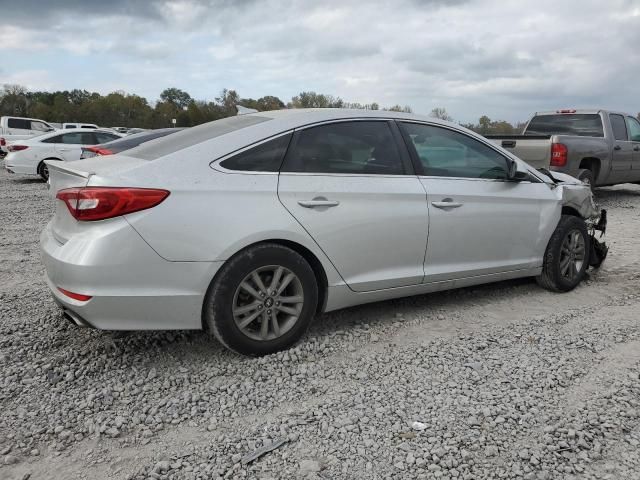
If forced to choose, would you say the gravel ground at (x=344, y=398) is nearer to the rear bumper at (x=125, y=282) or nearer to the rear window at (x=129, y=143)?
the rear bumper at (x=125, y=282)

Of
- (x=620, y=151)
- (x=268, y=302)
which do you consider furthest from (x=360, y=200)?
(x=620, y=151)

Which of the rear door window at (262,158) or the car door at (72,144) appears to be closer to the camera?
the rear door window at (262,158)

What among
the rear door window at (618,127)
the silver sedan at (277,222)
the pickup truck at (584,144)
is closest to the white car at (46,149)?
the pickup truck at (584,144)

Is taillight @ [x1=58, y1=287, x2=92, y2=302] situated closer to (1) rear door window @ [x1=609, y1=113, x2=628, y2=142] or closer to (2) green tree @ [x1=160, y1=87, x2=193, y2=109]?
(1) rear door window @ [x1=609, y1=113, x2=628, y2=142]

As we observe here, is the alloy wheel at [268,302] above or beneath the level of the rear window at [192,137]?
beneath

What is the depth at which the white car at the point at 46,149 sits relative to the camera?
14.2m

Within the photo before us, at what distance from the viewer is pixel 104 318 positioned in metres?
2.99

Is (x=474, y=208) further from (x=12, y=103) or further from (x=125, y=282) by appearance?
(x=12, y=103)

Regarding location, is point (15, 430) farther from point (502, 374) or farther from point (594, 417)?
point (594, 417)

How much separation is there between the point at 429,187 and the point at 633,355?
173 cm

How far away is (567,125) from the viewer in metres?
11.1

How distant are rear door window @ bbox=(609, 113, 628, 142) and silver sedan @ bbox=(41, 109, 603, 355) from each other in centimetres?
785

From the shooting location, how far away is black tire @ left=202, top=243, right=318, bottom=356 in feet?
10.3

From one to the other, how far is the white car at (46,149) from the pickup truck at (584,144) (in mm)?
10699
